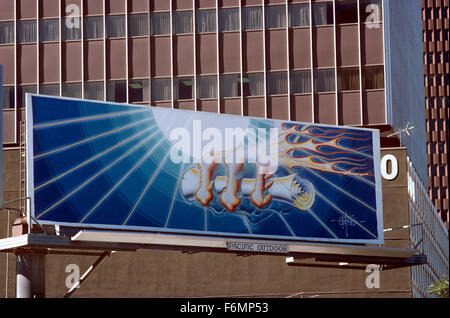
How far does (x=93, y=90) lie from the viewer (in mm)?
71312

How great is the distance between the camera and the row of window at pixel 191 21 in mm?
69438

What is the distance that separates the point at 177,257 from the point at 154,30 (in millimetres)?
16152

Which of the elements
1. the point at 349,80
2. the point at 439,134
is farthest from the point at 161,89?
the point at 439,134

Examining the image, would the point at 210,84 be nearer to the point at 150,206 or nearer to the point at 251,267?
the point at 251,267

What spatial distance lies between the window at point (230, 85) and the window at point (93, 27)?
9.12 meters

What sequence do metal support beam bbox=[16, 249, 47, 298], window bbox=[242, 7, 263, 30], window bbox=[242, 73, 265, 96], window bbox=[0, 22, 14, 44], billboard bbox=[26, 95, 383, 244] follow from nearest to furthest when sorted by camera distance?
metal support beam bbox=[16, 249, 47, 298] → billboard bbox=[26, 95, 383, 244] → window bbox=[242, 73, 265, 96] → window bbox=[242, 7, 263, 30] → window bbox=[0, 22, 14, 44]

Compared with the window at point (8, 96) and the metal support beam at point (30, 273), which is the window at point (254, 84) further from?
the metal support beam at point (30, 273)

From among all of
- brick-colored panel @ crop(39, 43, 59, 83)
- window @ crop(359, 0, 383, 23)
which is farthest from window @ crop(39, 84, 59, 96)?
window @ crop(359, 0, 383, 23)

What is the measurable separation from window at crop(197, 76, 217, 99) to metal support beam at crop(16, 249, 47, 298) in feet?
104

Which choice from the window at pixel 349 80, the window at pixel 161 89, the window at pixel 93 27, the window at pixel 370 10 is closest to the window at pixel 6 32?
the window at pixel 93 27

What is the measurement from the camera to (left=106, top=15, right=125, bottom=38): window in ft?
237

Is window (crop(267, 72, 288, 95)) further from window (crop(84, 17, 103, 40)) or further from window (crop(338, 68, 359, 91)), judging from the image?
window (crop(84, 17, 103, 40))

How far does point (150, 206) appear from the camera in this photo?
43.0 metres

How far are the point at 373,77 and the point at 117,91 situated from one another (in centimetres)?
1693
